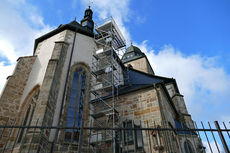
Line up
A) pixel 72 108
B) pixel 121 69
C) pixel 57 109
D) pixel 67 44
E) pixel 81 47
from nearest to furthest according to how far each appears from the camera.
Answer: pixel 57 109 → pixel 72 108 → pixel 67 44 → pixel 81 47 → pixel 121 69

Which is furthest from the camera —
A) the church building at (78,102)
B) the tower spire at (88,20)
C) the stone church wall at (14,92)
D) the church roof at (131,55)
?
the church roof at (131,55)

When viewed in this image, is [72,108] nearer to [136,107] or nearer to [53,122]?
[53,122]

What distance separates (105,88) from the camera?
1034cm

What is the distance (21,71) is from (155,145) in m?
7.93

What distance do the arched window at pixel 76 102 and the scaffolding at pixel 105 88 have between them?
1.95ft

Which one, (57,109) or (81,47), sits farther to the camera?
(81,47)

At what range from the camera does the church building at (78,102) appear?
7078mm

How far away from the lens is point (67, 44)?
10.3 meters

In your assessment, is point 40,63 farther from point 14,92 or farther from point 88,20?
point 88,20

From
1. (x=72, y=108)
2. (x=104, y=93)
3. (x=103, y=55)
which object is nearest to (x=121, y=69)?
(x=103, y=55)

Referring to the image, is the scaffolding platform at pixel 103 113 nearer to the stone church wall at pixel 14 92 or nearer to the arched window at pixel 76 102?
the arched window at pixel 76 102

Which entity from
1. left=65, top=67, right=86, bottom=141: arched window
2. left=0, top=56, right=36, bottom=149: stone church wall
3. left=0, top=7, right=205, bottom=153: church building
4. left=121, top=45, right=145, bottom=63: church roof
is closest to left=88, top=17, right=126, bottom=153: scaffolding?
left=0, top=7, right=205, bottom=153: church building

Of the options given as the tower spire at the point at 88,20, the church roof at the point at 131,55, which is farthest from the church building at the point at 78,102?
the church roof at the point at 131,55

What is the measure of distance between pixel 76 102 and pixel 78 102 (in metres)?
0.11
